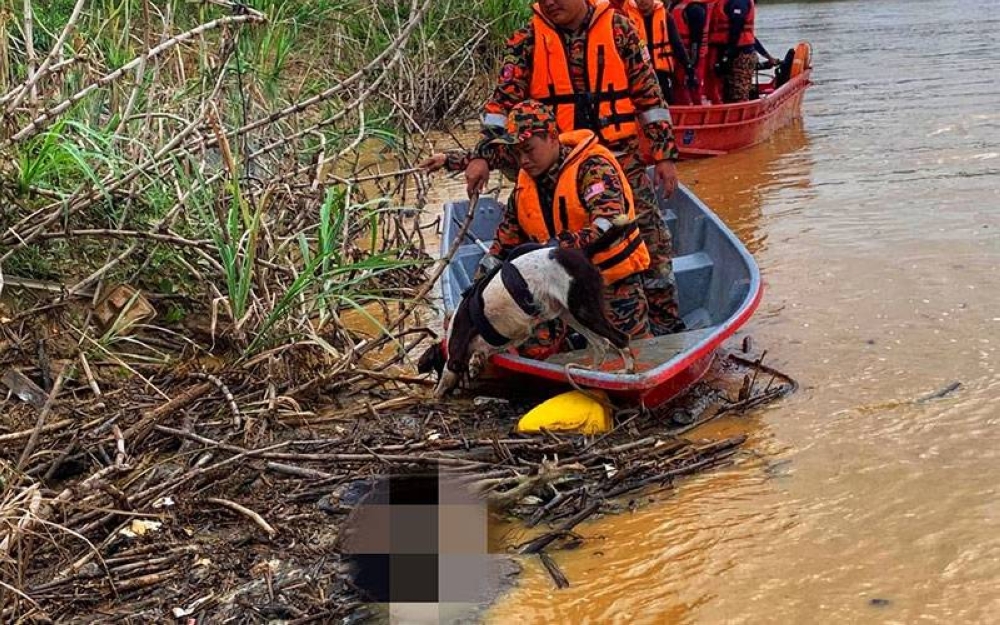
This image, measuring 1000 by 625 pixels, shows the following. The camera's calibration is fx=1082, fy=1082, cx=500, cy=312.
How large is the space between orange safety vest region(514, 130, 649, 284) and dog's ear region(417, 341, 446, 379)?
2.21ft

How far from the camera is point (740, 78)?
10508 mm

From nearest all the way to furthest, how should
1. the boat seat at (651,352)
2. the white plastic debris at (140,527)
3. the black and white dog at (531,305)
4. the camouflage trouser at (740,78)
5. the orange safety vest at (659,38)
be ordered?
the white plastic debris at (140,527), the black and white dog at (531,305), the boat seat at (651,352), the orange safety vest at (659,38), the camouflage trouser at (740,78)

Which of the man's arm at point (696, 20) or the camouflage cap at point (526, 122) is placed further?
the man's arm at point (696, 20)

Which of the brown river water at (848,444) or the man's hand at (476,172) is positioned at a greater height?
the man's hand at (476,172)

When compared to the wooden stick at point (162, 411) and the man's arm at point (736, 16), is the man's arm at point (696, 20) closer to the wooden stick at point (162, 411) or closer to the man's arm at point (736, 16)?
the man's arm at point (736, 16)

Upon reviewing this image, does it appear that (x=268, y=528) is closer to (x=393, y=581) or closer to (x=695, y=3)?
(x=393, y=581)

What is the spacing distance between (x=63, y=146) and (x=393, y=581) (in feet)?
8.69

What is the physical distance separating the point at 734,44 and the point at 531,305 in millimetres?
6838

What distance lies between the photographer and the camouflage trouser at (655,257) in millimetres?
5172

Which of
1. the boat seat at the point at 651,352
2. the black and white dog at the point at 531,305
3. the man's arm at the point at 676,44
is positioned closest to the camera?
the black and white dog at the point at 531,305

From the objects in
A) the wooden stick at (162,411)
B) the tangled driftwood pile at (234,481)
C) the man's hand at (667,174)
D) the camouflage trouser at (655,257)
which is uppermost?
the man's hand at (667,174)

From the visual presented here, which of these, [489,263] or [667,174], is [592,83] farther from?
[489,263]

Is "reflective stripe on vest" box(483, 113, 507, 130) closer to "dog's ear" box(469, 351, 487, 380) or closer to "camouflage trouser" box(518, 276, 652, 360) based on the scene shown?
"camouflage trouser" box(518, 276, 652, 360)

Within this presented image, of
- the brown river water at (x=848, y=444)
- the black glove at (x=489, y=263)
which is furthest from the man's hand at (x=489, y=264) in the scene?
the brown river water at (x=848, y=444)
